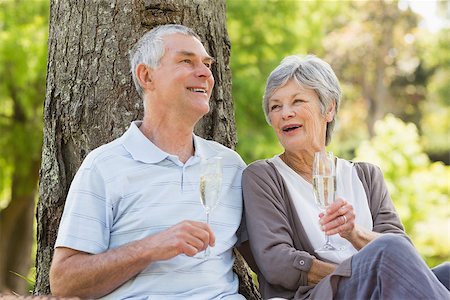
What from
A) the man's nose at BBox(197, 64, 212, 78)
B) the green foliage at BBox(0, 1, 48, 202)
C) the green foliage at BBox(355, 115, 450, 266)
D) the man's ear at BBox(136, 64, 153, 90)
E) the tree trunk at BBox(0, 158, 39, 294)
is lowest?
the tree trunk at BBox(0, 158, 39, 294)

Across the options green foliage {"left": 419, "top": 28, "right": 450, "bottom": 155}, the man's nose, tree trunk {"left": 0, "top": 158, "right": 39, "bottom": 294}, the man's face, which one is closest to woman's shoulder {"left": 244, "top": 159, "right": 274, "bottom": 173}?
the man's face

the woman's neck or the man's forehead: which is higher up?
the man's forehead

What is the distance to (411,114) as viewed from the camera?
101 feet

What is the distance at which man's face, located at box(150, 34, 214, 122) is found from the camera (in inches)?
136

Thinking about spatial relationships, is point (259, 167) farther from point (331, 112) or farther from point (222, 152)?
point (331, 112)

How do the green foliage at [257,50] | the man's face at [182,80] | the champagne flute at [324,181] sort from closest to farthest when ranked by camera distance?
the champagne flute at [324,181] < the man's face at [182,80] < the green foliage at [257,50]

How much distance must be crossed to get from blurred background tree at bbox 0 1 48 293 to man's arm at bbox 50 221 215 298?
8.01 metres

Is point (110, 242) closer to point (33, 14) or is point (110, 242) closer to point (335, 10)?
point (33, 14)

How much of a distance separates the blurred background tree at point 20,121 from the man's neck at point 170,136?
758 centimetres

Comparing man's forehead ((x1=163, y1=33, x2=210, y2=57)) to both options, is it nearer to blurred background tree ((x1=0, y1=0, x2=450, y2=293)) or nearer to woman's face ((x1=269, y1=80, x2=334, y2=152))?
woman's face ((x1=269, y1=80, x2=334, y2=152))

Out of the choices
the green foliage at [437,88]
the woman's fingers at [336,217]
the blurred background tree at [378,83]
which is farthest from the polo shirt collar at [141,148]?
the green foliage at [437,88]

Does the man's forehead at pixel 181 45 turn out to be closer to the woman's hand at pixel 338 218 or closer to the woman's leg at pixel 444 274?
the woman's hand at pixel 338 218

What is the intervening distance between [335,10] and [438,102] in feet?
48.5

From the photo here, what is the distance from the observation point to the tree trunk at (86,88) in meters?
3.95
